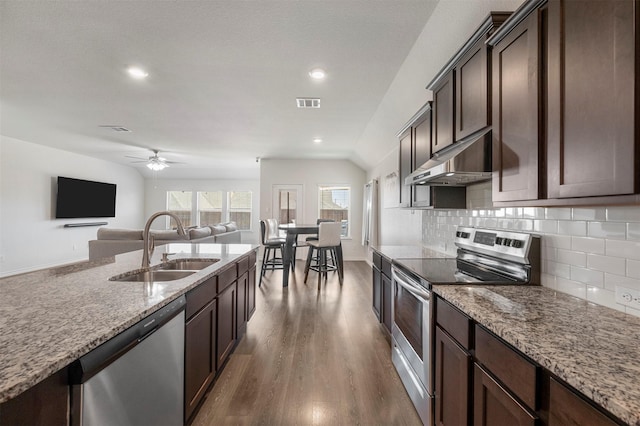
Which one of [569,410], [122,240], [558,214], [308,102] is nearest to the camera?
[569,410]

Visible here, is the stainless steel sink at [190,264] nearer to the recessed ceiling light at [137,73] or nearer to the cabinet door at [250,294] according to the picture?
the cabinet door at [250,294]

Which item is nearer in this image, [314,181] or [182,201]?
[314,181]

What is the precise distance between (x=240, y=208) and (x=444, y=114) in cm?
836

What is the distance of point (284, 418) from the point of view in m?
1.82

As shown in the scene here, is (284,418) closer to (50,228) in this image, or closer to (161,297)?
(161,297)

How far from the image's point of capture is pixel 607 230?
1.21 m

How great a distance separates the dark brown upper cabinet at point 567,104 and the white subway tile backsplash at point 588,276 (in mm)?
412

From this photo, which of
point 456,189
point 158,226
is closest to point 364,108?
point 456,189

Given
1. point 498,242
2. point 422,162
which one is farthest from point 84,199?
point 498,242

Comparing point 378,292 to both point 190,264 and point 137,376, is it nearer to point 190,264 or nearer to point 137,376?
point 190,264

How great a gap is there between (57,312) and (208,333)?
3.12 ft

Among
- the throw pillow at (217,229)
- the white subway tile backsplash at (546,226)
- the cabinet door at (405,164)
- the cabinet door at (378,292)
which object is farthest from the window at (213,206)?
the white subway tile backsplash at (546,226)

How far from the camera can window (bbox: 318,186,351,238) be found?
7578 millimetres

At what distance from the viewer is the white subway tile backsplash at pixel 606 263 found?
1158 mm
